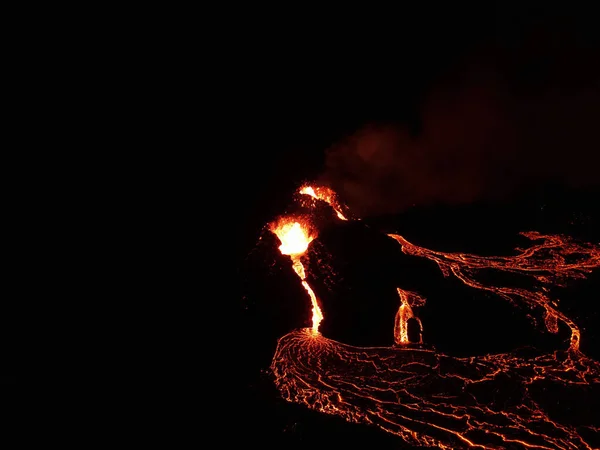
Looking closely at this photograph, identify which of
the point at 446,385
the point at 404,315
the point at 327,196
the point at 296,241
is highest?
the point at 327,196

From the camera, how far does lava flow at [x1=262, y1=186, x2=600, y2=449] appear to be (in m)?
2.25

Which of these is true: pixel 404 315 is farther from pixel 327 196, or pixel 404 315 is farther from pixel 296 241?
pixel 327 196

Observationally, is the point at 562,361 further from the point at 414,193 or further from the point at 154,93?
the point at 154,93

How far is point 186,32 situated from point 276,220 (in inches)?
85.6

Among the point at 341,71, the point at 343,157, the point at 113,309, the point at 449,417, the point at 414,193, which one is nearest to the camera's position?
the point at 449,417

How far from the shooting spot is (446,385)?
2.69 meters

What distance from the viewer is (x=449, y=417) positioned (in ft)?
7.71

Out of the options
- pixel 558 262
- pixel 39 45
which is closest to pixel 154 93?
pixel 39 45

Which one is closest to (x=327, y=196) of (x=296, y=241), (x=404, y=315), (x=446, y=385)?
(x=296, y=241)

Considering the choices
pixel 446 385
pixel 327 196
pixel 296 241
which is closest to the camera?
pixel 446 385

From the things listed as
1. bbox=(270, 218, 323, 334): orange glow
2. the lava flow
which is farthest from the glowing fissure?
bbox=(270, 218, 323, 334): orange glow

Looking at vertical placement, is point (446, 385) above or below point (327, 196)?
below

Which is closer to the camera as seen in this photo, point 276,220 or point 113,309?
point 113,309

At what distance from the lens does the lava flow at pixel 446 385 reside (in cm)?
225
